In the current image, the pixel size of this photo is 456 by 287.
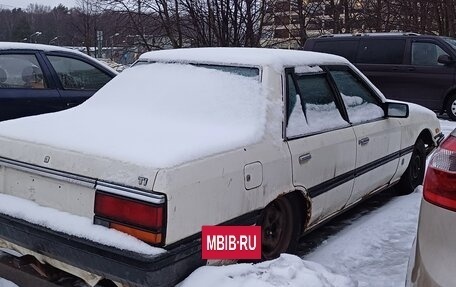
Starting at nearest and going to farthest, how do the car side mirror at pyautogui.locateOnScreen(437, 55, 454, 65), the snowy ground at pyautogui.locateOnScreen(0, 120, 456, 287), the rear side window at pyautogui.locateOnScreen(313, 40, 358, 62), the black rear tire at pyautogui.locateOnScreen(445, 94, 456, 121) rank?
the snowy ground at pyautogui.locateOnScreen(0, 120, 456, 287)
the car side mirror at pyautogui.locateOnScreen(437, 55, 454, 65)
the black rear tire at pyautogui.locateOnScreen(445, 94, 456, 121)
the rear side window at pyautogui.locateOnScreen(313, 40, 358, 62)

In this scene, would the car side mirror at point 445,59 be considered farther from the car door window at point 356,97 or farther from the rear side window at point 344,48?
the car door window at point 356,97

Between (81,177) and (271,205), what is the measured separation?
1208mm

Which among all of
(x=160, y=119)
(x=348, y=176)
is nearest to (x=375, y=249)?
(x=348, y=176)

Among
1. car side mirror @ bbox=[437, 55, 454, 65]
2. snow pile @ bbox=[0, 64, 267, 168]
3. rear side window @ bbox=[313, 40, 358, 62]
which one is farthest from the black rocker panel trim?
rear side window @ bbox=[313, 40, 358, 62]

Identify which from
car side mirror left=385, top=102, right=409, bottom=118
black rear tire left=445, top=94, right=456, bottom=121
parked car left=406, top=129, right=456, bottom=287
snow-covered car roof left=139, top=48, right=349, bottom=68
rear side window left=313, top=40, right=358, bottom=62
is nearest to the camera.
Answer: parked car left=406, top=129, right=456, bottom=287

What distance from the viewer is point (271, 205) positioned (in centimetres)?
344

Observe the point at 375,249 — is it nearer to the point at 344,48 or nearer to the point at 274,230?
the point at 274,230

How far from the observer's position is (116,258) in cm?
263

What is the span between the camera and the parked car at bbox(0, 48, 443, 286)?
8.74 feet

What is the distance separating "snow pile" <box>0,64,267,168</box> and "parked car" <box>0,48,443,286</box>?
0.01 meters

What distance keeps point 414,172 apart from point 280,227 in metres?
2.78

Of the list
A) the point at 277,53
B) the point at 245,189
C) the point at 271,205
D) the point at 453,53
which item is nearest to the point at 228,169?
the point at 245,189

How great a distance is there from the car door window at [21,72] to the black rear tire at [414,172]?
4092 mm

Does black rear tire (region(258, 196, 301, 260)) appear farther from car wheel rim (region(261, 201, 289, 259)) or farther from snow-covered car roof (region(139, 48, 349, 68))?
snow-covered car roof (region(139, 48, 349, 68))
